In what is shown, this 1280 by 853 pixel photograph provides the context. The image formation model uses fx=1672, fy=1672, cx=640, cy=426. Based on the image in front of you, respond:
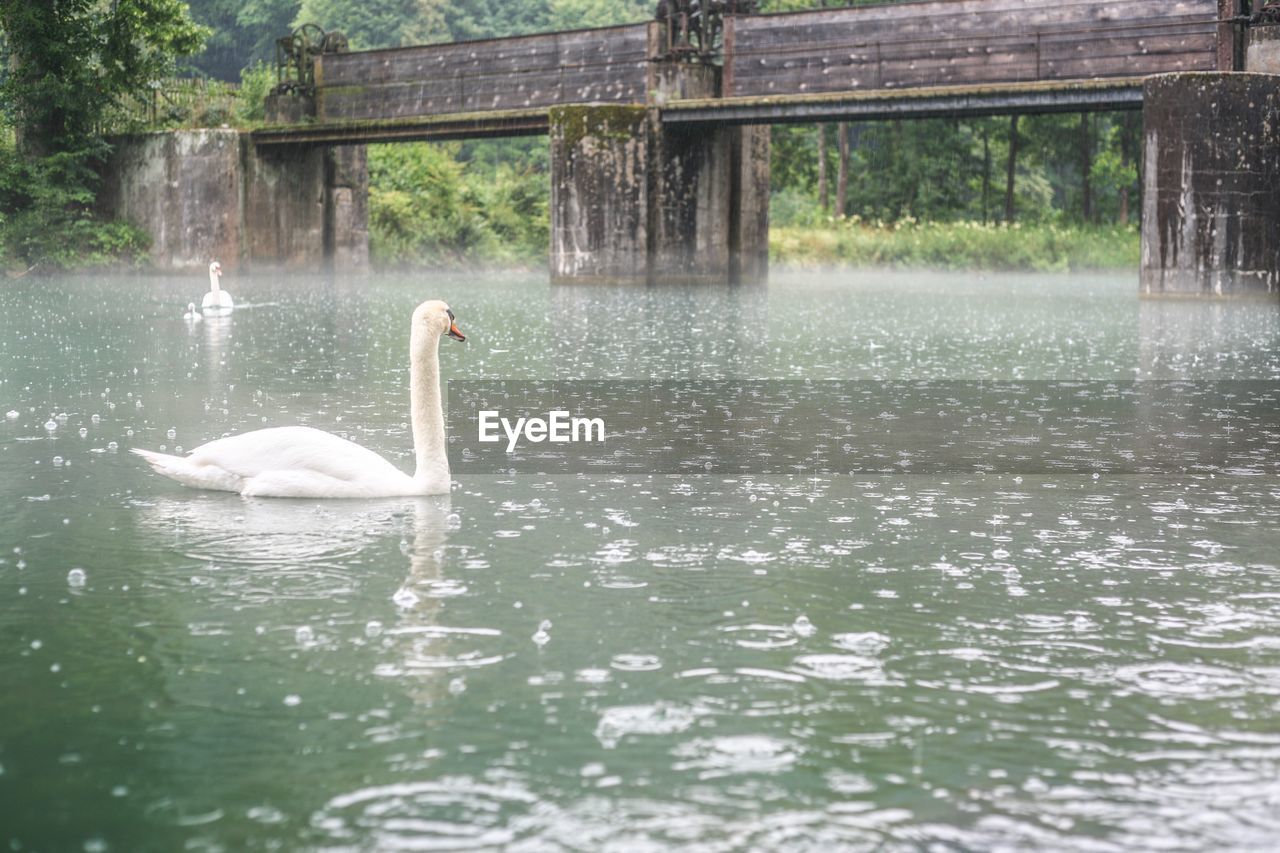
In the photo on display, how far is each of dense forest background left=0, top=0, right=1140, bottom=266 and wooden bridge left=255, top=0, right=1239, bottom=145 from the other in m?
6.27

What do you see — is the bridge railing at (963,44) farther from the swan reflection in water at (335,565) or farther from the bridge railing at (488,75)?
the swan reflection in water at (335,565)

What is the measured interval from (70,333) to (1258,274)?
19276 mm

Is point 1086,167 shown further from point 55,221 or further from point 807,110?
point 55,221

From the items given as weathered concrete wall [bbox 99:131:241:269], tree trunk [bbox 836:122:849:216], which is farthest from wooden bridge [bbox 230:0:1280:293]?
tree trunk [bbox 836:122:849:216]

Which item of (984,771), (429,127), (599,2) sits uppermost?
(599,2)

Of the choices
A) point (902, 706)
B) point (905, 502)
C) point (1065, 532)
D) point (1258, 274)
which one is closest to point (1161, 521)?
point (1065, 532)

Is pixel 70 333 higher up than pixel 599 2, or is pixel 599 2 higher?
pixel 599 2

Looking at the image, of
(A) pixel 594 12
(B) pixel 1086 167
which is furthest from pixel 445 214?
(A) pixel 594 12

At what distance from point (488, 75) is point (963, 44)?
1289cm

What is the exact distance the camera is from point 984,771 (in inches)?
168

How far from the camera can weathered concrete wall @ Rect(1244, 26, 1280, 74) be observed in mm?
28688

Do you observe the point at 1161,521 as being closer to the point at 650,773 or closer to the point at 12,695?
the point at 650,773

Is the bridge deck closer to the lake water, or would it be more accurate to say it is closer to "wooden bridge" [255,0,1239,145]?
"wooden bridge" [255,0,1239,145]

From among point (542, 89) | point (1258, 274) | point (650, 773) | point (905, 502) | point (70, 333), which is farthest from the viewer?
point (542, 89)
